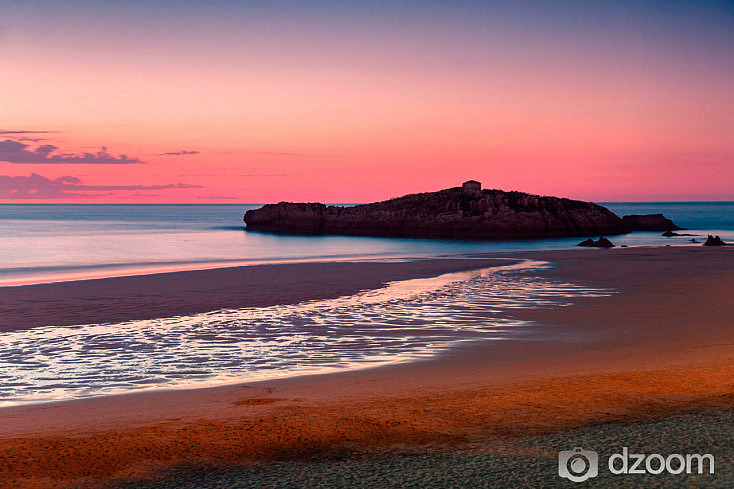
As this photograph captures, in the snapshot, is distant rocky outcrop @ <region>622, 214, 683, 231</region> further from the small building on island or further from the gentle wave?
the gentle wave

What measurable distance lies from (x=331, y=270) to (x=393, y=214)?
43.9m

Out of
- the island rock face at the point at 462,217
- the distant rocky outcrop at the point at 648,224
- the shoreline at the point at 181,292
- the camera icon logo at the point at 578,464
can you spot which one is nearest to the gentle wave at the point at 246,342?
the shoreline at the point at 181,292

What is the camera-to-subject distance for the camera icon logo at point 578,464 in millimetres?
5902

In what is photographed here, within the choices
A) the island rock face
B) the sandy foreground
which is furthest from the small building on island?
the sandy foreground

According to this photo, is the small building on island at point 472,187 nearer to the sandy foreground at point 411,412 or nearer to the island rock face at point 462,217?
the island rock face at point 462,217

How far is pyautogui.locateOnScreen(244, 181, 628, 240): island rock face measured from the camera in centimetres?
6875

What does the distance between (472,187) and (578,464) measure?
75543 millimetres

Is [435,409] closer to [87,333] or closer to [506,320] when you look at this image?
[506,320]

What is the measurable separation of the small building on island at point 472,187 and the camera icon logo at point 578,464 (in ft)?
241

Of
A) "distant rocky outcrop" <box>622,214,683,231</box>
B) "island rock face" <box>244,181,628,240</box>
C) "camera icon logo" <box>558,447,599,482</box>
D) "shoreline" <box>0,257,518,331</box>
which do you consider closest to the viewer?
"camera icon logo" <box>558,447,599,482</box>

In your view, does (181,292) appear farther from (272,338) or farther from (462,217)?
(462,217)

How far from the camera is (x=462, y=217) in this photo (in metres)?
71.3

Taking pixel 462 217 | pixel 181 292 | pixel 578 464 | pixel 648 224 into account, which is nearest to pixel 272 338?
pixel 578 464

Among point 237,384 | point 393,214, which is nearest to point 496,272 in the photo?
point 237,384
